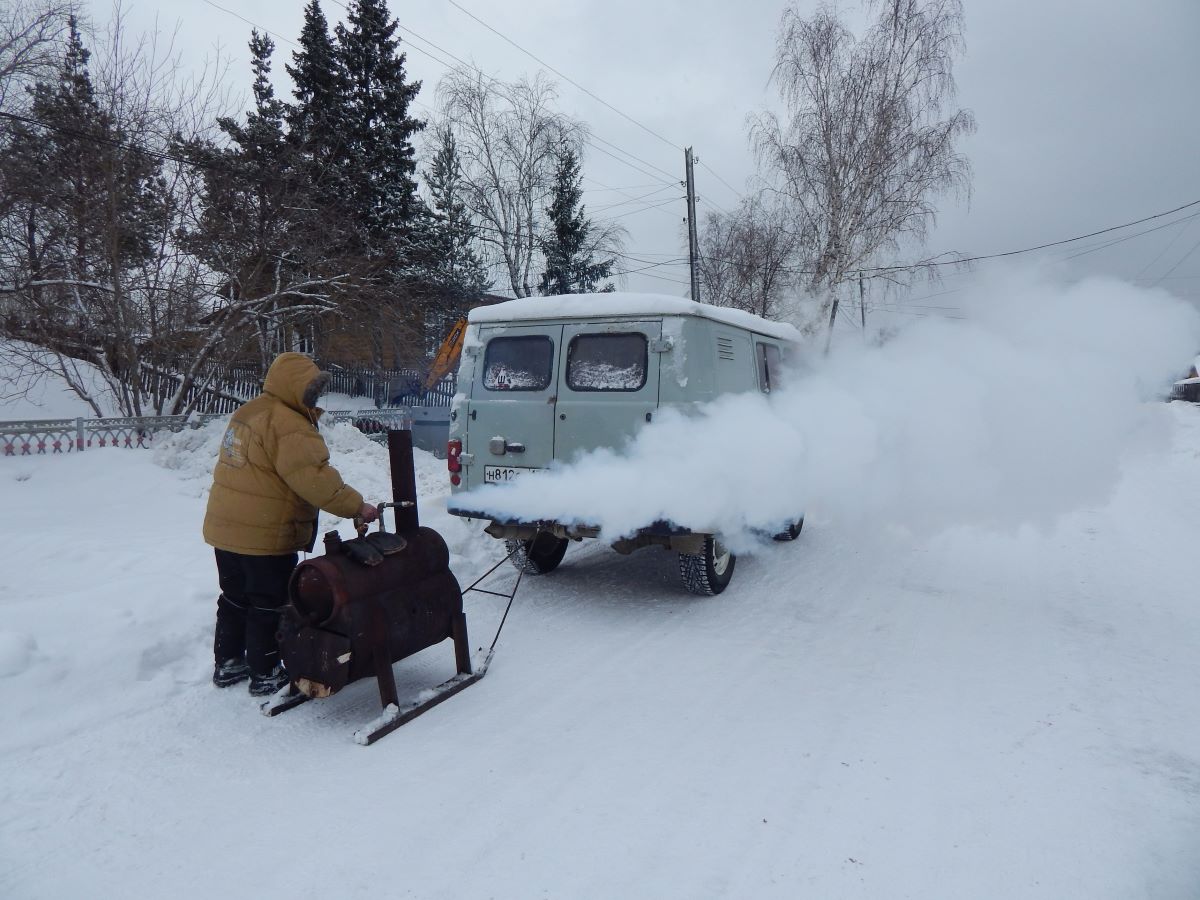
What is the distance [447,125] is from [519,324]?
74.1 ft

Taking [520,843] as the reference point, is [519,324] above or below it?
above

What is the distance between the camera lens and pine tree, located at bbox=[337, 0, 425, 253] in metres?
19.8

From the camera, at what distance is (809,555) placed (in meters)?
7.45

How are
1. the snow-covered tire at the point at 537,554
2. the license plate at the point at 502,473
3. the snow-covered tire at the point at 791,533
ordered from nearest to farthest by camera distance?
the license plate at the point at 502,473 → the snow-covered tire at the point at 537,554 → the snow-covered tire at the point at 791,533

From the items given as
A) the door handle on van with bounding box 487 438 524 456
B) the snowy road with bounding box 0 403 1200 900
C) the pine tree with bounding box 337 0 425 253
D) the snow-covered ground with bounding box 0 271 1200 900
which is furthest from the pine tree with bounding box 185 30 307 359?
the door handle on van with bounding box 487 438 524 456

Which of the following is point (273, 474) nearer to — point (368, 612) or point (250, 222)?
point (368, 612)

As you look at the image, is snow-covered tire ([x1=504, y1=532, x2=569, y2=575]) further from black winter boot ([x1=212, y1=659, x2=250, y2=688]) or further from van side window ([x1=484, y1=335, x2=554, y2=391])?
black winter boot ([x1=212, y1=659, x2=250, y2=688])

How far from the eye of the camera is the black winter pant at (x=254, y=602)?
12.7 feet

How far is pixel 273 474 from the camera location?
3.86 m

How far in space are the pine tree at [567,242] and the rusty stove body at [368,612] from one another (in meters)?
23.1

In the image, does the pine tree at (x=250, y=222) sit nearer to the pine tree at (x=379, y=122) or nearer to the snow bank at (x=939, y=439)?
the pine tree at (x=379, y=122)

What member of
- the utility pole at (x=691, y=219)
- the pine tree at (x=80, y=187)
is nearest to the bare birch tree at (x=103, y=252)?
the pine tree at (x=80, y=187)

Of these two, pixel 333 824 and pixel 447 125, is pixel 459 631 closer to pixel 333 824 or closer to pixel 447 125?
pixel 333 824

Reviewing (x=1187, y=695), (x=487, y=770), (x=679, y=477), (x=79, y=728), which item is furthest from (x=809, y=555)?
(x=79, y=728)
